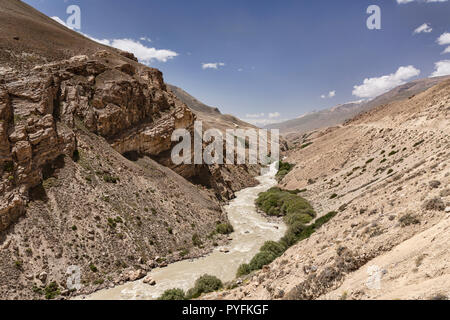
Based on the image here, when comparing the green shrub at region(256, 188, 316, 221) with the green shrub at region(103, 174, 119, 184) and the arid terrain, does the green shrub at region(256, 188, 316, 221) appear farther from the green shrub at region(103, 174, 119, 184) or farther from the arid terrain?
the green shrub at region(103, 174, 119, 184)

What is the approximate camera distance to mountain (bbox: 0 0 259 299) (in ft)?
57.2

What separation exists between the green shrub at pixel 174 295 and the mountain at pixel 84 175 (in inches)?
153

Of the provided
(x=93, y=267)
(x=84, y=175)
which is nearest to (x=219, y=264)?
(x=93, y=267)

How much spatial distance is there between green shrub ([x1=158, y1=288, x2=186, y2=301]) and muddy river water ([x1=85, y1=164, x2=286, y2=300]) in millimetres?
1161

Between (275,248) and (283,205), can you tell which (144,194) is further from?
(283,205)

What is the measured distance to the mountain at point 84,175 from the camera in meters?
17.4

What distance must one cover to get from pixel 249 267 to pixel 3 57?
31937mm

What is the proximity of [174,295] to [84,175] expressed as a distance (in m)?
15.1

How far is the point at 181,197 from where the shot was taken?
3016 centimetres

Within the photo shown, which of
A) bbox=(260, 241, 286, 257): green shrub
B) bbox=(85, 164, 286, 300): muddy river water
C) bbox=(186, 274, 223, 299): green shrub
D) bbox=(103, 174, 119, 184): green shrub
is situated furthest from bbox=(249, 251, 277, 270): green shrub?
bbox=(103, 174, 119, 184): green shrub

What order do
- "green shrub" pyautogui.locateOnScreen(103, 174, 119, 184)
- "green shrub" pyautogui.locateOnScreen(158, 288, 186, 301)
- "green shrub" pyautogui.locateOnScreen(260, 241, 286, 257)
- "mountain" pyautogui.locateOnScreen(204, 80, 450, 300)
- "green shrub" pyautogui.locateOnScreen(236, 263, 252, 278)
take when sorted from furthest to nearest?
"green shrub" pyautogui.locateOnScreen(103, 174, 119, 184) < "green shrub" pyautogui.locateOnScreen(260, 241, 286, 257) < "green shrub" pyautogui.locateOnScreen(236, 263, 252, 278) < "green shrub" pyautogui.locateOnScreen(158, 288, 186, 301) < "mountain" pyautogui.locateOnScreen(204, 80, 450, 300)

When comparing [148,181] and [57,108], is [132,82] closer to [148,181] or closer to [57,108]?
[57,108]

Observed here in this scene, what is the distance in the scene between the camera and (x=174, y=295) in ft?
52.7
